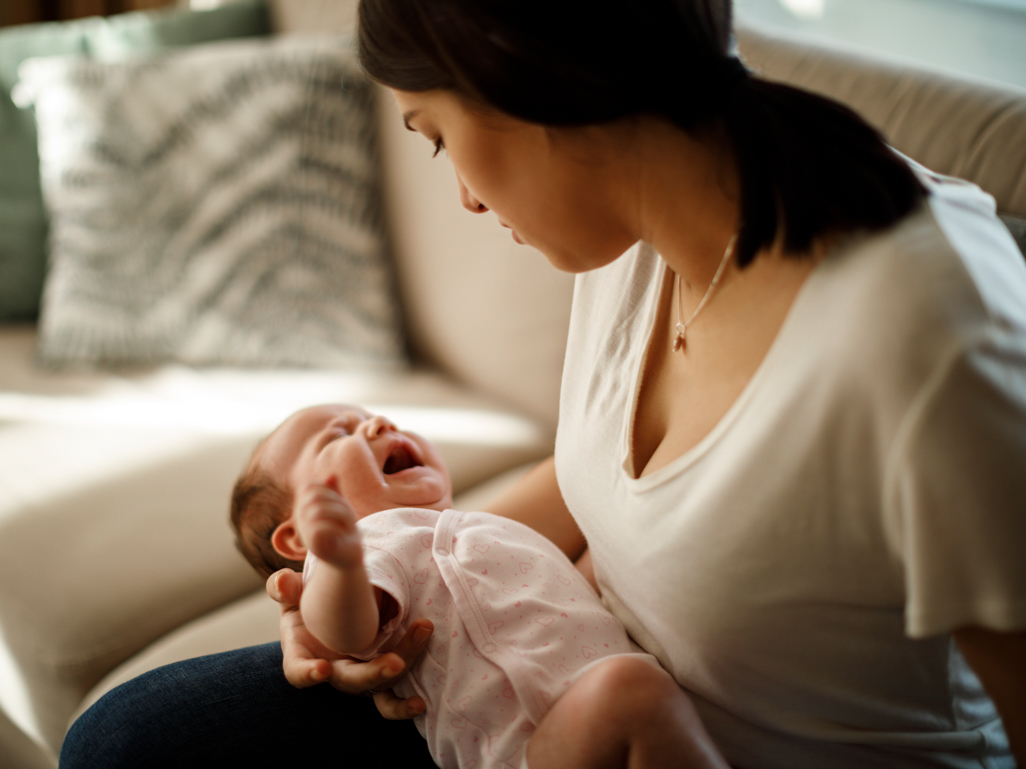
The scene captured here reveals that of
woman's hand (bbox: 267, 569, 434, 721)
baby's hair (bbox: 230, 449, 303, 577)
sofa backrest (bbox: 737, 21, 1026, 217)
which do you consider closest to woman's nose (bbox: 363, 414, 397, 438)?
baby's hair (bbox: 230, 449, 303, 577)

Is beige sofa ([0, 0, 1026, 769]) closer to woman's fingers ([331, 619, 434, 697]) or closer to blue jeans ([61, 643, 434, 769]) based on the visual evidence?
blue jeans ([61, 643, 434, 769])

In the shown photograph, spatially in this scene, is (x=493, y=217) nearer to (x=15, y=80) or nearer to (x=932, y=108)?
(x=932, y=108)

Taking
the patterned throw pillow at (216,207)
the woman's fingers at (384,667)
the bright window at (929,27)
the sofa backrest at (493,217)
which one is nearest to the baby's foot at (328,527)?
the woman's fingers at (384,667)

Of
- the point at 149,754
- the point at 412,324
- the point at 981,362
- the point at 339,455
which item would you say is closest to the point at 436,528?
the point at 339,455

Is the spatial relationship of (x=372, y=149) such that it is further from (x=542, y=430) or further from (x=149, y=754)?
(x=149, y=754)

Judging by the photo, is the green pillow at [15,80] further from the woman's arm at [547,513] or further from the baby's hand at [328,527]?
the baby's hand at [328,527]

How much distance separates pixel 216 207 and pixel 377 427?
97 cm

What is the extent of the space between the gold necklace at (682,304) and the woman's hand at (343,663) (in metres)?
0.41

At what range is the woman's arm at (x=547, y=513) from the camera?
1.17m

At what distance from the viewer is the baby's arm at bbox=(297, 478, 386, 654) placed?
0.74 m

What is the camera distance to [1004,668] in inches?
25.4

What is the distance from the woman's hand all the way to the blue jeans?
0.04 meters

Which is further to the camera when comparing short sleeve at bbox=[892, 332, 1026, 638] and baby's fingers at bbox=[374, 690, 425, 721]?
baby's fingers at bbox=[374, 690, 425, 721]

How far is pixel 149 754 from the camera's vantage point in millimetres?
906
